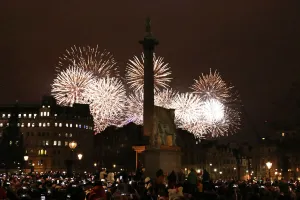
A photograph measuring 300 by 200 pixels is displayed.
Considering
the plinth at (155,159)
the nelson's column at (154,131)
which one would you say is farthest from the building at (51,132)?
the plinth at (155,159)

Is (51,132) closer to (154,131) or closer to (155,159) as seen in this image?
(154,131)

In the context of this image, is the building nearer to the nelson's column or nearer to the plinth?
the nelson's column

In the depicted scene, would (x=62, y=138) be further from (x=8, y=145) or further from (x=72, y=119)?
(x=8, y=145)

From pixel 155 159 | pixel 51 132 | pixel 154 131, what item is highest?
pixel 51 132

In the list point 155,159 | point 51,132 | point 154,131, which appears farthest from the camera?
point 51,132

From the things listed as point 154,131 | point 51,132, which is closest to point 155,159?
point 154,131

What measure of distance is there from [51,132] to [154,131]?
81496mm

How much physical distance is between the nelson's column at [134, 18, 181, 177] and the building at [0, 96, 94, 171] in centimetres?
6556

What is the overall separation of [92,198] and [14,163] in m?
52.5

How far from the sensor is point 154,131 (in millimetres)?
43219

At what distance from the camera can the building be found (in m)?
115

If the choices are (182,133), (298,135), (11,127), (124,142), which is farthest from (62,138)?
(298,135)

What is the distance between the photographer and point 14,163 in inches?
2466

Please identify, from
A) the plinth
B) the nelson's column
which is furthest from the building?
the plinth
